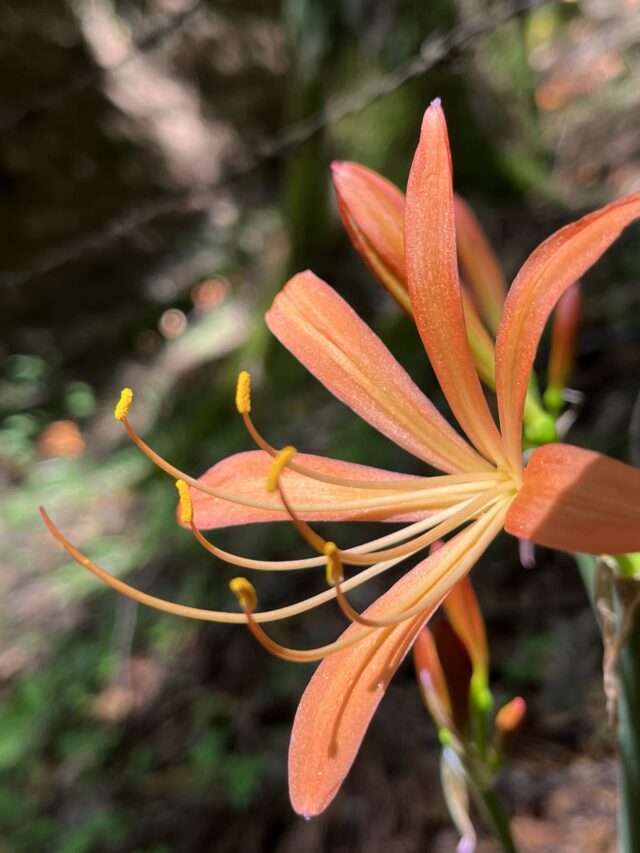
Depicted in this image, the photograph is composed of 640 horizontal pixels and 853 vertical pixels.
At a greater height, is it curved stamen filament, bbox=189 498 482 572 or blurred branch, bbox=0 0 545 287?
blurred branch, bbox=0 0 545 287

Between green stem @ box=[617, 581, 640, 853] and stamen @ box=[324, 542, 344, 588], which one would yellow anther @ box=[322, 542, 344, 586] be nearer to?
stamen @ box=[324, 542, 344, 588]

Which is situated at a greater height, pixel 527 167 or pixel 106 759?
pixel 527 167

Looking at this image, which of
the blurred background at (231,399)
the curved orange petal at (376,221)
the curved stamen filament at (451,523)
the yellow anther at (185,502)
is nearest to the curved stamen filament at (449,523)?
the curved stamen filament at (451,523)

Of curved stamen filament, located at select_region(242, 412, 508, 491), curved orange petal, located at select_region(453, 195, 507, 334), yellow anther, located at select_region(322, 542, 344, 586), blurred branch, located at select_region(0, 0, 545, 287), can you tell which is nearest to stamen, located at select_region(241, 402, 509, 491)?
curved stamen filament, located at select_region(242, 412, 508, 491)

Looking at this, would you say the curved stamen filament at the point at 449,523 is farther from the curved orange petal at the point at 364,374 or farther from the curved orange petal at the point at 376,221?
the curved orange petal at the point at 376,221

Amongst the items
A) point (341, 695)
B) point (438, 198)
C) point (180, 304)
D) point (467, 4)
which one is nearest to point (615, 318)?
point (467, 4)

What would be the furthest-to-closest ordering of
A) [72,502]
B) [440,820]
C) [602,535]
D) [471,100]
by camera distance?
[72,502], [471,100], [440,820], [602,535]

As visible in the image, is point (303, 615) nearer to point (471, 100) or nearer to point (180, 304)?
point (471, 100)
